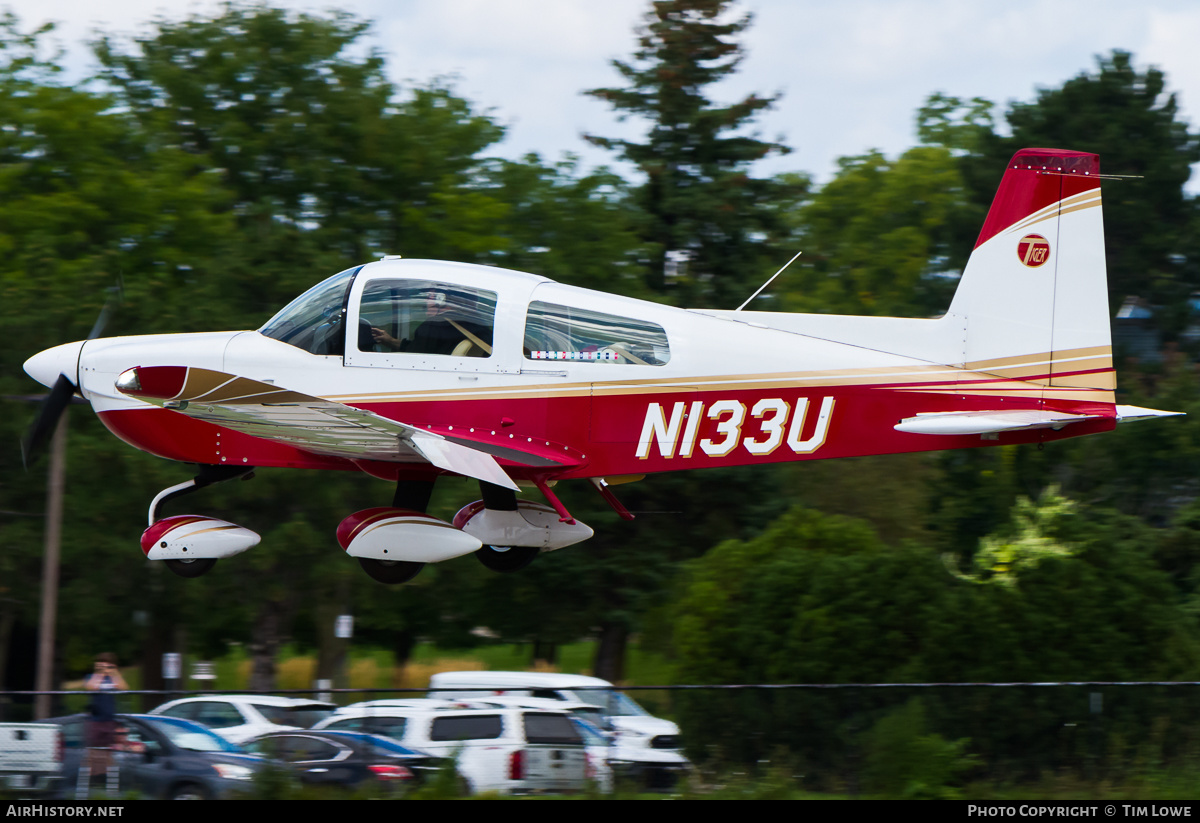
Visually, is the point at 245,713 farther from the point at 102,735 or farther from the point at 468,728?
the point at 468,728

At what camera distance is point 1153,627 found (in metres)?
17.4

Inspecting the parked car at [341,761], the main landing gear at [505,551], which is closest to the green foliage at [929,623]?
the main landing gear at [505,551]

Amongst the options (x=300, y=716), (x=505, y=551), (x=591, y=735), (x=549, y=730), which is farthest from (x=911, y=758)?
(x=300, y=716)

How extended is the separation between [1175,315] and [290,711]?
3000 cm

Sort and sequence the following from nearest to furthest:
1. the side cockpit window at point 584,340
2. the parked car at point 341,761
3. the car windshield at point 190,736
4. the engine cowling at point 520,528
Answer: the side cockpit window at point 584,340 < the parked car at point 341,761 < the car windshield at point 190,736 < the engine cowling at point 520,528

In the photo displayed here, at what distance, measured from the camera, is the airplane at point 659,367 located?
9.65m

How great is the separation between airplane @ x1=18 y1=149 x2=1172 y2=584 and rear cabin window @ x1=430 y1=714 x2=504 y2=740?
5.26ft

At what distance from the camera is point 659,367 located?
9.66m

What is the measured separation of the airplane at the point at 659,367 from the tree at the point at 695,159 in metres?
18.1

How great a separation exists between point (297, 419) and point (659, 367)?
2.81 m

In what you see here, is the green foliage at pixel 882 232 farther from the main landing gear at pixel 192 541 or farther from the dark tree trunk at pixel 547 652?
A: the main landing gear at pixel 192 541

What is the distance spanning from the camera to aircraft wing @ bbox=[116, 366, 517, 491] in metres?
8.65

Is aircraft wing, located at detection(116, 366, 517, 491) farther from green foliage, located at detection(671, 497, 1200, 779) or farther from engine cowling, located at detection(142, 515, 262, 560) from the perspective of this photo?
green foliage, located at detection(671, 497, 1200, 779)

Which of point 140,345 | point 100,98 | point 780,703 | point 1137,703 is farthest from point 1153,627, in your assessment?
point 100,98
